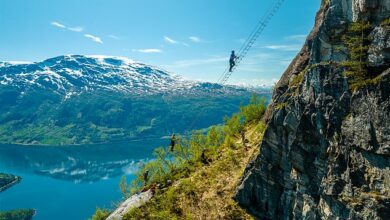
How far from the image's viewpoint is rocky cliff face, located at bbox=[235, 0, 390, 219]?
24.4 m

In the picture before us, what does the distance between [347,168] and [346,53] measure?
920cm

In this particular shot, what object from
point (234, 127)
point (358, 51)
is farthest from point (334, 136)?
point (234, 127)

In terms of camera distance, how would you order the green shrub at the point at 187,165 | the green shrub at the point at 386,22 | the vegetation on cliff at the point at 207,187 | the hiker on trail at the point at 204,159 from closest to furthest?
the green shrub at the point at 386,22, the vegetation on cliff at the point at 207,187, the green shrub at the point at 187,165, the hiker on trail at the point at 204,159

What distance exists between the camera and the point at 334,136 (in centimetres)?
2848

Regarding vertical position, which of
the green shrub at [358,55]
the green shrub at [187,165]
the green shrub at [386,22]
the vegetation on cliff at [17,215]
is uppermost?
the green shrub at [386,22]

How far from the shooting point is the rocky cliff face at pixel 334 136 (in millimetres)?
24375

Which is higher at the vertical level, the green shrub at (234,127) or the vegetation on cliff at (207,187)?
the green shrub at (234,127)

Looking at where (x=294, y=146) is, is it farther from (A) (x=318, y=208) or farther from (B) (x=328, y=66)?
(B) (x=328, y=66)

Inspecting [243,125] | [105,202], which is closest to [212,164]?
[243,125]

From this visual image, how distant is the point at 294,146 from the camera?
111ft

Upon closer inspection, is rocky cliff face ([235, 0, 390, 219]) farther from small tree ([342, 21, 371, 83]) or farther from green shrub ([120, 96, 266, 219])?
green shrub ([120, 96, 266, 219])

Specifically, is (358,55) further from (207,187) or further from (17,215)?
(17,215)

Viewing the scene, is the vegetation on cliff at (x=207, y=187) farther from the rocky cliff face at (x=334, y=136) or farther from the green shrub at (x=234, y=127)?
the rocky cliff face at (x=334, y=136)

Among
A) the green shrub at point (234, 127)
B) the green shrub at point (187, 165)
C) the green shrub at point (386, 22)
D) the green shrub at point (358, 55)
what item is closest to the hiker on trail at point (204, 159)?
the green shrub at point (187, 165)
